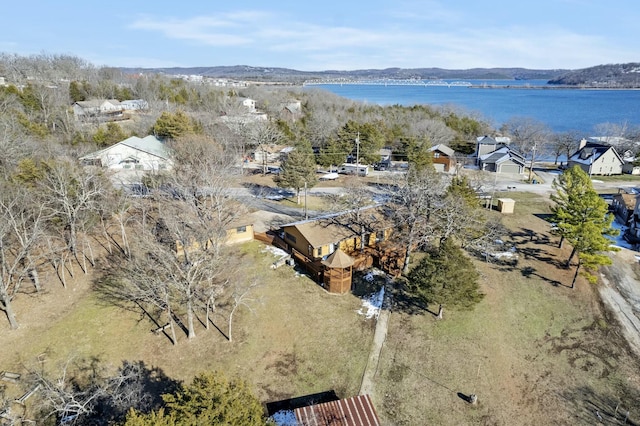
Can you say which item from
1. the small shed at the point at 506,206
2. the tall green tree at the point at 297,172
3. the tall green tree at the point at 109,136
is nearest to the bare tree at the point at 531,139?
the small shed at the point at 506,206

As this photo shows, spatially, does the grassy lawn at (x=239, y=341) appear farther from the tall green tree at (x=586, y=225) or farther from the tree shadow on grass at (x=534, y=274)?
the tall green tree at (x=586, y=225)

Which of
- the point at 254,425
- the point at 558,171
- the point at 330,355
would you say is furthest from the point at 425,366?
the point at 558,171

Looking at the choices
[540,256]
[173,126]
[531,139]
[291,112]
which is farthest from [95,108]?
[531,139]

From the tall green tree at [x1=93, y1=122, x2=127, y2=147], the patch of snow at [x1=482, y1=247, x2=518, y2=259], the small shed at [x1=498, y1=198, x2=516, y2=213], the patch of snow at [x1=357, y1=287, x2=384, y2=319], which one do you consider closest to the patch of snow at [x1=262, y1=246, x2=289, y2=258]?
the patch of snow at [x1=357, y1=287, x2=384, y2=319]

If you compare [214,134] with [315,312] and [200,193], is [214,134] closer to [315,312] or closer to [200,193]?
[200,193]

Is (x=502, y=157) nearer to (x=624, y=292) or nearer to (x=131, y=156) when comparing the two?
(x=624, y=292)

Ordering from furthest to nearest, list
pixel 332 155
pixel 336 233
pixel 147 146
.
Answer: pixel 332 155, pixel 147 146, pixel 336 233
